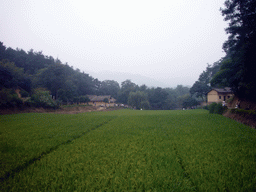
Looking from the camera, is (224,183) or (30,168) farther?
(30,168)

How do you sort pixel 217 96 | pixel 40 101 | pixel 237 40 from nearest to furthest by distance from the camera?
pixel 237 40, pixel 40 101, pixel 217 96

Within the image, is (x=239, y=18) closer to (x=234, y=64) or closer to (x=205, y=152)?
(x=234, y=64)

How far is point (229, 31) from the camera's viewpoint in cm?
1869

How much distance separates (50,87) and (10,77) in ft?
51.3

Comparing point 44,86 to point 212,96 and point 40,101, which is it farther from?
point 212,96

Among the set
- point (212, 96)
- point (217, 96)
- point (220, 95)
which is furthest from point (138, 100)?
point (220, 95)

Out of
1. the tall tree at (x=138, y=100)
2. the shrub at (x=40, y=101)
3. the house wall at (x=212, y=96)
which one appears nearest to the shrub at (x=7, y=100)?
the shrub at (x=40, y=101)

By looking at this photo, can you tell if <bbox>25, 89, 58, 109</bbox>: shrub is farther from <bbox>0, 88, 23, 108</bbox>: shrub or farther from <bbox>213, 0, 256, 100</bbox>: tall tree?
<bbox>213, 0, 256, 100</bbox>: tall tree

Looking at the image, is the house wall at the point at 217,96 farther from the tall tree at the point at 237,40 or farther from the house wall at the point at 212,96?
the tall tree at the point at 237,40

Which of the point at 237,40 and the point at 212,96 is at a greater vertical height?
the point at 237,40

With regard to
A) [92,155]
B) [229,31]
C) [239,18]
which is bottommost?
[92,155]

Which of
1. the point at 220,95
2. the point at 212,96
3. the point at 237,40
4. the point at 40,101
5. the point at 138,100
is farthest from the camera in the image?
the point at 138,100

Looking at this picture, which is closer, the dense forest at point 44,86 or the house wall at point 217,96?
the dense forest at point 44,86

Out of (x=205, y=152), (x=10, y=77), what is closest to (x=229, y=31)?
(x=205, y=152)
